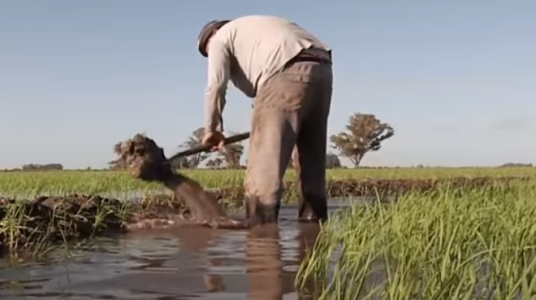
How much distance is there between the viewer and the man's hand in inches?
202

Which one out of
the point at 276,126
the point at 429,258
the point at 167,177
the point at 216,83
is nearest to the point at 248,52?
the point at 216,83

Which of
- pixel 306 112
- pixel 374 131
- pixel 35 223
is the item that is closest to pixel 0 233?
pixel 35 223

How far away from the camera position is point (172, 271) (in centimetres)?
318

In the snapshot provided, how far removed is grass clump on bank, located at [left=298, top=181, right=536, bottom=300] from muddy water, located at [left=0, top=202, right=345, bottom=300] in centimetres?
23

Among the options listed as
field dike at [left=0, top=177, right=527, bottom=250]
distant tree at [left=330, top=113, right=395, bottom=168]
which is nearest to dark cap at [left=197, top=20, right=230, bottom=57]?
field dike at [left=0, top=177, right=527, bottom=250]

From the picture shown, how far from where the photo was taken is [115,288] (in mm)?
2760

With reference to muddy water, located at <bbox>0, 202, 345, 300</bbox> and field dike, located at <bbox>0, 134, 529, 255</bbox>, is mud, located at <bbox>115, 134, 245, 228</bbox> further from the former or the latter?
muddy water, located at <bbox>0, 202, 345, 300</bbox>

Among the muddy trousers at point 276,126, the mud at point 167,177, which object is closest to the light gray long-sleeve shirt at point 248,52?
the muddy trousers at point 276,126

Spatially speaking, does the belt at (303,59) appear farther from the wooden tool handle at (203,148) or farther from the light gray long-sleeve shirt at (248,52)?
the wooden tool handle at (203,148)

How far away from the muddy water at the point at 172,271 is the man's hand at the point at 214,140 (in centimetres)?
75

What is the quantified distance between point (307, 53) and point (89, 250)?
7.01 ft

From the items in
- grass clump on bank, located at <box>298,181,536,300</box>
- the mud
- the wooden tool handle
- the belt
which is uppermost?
the belt

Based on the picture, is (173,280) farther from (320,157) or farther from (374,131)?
(374,131)

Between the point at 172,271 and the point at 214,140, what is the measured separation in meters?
A: 2.08
